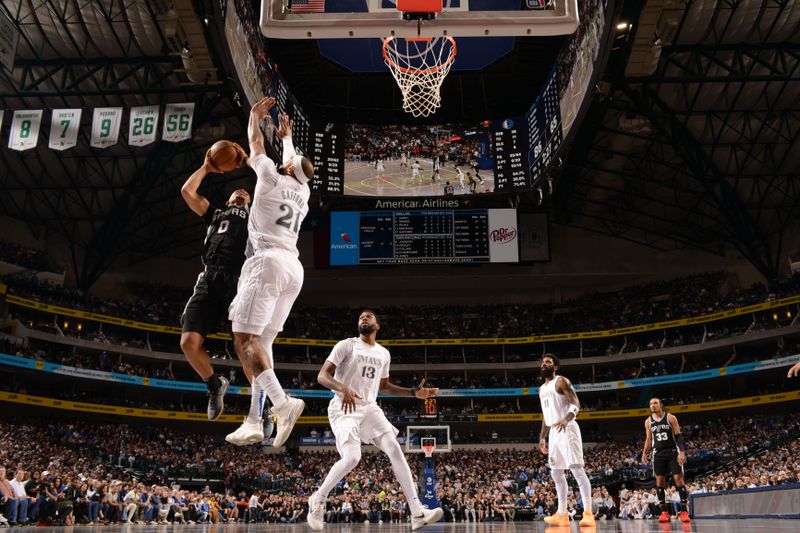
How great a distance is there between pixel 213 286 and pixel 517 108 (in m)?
31.4

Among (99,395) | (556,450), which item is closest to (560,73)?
(556,450)

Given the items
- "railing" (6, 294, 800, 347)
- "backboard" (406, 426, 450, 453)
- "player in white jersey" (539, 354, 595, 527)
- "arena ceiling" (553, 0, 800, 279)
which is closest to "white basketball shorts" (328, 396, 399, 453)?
"player in white jersey" (539, 354, 595, 527)

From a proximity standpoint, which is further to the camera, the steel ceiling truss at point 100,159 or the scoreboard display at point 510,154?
the scoreboard display at point 510,154

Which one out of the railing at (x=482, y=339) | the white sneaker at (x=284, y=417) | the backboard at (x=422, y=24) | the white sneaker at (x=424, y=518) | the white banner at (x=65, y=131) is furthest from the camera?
the railing at (x=482, y=339)

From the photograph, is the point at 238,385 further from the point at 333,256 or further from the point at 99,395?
the point at 333,256

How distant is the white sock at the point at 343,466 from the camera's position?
665 cm

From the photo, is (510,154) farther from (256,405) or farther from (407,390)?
(256,405)

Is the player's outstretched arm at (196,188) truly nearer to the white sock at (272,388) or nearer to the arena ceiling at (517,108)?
the white sock at (272,388)

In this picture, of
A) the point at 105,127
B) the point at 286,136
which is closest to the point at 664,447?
the point at 286,136

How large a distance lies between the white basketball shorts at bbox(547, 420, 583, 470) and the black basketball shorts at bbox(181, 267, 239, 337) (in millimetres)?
5604

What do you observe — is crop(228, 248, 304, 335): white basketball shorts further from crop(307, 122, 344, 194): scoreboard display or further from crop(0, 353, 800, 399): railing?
crop(0, 353, 800, 399): railing

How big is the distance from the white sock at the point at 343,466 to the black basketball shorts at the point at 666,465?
297 inches

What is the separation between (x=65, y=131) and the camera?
20.8 m

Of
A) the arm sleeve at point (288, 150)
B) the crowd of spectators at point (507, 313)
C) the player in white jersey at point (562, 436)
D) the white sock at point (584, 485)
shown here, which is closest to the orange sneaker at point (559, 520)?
the player in white jersey at point (562, 436)
